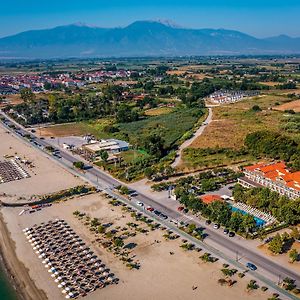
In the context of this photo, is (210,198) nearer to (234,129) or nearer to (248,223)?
(248,223)

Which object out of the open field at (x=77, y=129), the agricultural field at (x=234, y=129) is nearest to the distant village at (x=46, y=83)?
the open field at (x=77, y=129)

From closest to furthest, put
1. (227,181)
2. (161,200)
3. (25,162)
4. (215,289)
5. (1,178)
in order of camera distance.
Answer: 1. (215,289)
2. (161,200)
3. (227,181)
4. (1,178)
5. (25,162)

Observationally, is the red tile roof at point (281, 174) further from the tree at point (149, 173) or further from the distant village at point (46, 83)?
the distant village at point (46, 83)

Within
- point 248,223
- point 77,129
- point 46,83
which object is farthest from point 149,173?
point 46,83

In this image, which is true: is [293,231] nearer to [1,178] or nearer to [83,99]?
[1,178]

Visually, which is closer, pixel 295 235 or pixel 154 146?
pixel 295 235

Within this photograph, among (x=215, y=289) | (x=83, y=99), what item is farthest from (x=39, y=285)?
(x=83, y=99)
